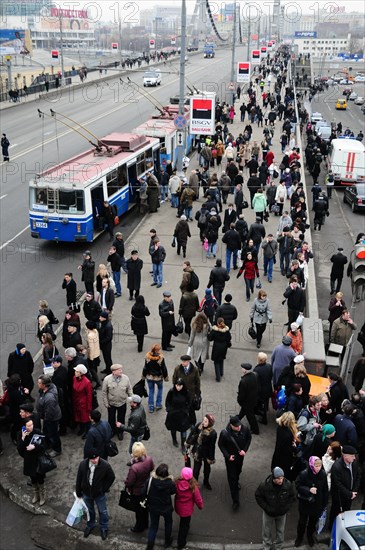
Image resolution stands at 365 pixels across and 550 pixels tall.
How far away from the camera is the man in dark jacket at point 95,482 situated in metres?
7.50

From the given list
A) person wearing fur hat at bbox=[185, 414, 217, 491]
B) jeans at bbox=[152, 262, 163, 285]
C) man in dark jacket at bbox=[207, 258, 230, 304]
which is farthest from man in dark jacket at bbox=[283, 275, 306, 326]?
person wearing fur hat at bbox=[185, 414, 217, 491]

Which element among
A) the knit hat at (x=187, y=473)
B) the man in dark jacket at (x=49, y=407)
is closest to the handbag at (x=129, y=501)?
the knit hat at (x=187, y=473)

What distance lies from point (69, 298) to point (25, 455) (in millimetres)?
6093

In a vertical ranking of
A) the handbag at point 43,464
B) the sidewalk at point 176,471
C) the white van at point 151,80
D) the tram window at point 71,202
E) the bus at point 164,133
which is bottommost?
the sidewalk at point 176,471

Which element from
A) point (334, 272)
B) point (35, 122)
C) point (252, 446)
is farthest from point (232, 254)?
point (35, 122)

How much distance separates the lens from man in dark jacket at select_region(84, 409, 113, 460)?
8070 millimetres

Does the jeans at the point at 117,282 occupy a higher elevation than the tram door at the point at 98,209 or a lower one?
lower

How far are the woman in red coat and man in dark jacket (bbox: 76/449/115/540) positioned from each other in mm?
1730

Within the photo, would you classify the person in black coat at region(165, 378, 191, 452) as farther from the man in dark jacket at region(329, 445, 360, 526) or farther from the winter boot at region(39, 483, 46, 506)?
the man in dark jacket at region(329, 445, 360, 526)

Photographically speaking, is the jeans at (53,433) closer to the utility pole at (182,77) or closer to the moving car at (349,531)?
the moving car at (349,531)

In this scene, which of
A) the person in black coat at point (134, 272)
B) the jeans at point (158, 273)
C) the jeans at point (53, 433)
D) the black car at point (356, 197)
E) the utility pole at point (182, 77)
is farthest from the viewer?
the black car at point (356, 197)

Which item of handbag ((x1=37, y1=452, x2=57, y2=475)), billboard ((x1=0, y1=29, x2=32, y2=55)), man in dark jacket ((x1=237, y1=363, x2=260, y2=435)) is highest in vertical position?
billboard ((x1=0, y1=29, x2=32, y2=55))

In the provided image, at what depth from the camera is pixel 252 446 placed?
966cm

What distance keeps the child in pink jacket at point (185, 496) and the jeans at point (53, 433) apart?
2.46 metres
